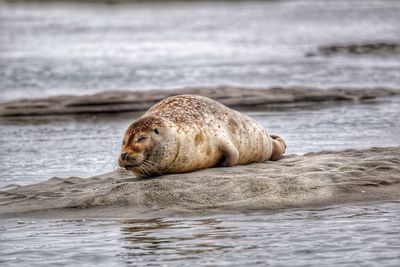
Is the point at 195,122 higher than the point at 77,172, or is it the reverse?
the point at 195,122

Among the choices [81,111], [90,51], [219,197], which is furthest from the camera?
[90,51]

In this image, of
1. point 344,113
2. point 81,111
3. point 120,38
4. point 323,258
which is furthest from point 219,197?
point 120,38

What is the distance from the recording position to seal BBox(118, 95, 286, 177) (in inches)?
359

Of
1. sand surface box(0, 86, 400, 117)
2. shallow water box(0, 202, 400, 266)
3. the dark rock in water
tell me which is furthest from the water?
the dark rock in water

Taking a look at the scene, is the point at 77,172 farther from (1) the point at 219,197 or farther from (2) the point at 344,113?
(2) the point at 344,113

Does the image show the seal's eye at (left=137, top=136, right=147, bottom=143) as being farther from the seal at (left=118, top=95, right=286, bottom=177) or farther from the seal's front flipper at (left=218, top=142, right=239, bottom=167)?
the seal's front flipper at (left=218, top=142, right=239, bottom=167)

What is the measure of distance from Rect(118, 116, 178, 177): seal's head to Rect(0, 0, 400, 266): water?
3.28 ft

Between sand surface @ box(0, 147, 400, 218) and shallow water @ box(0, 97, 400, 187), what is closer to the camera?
sand surface @ box(0, 147, 400, 218)

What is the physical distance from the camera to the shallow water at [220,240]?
22.5 ft

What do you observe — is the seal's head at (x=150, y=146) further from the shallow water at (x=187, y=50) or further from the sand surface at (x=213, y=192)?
the shallow water at (x=187, y=50)

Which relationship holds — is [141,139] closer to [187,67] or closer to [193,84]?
[193,84]

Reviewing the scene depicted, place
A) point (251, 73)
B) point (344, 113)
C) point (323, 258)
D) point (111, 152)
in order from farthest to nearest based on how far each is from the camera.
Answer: point (251, 73)
point (344, 113)
point (111, 152)
point (323, 258)

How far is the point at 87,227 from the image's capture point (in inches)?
316

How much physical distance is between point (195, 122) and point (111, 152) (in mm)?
2976
